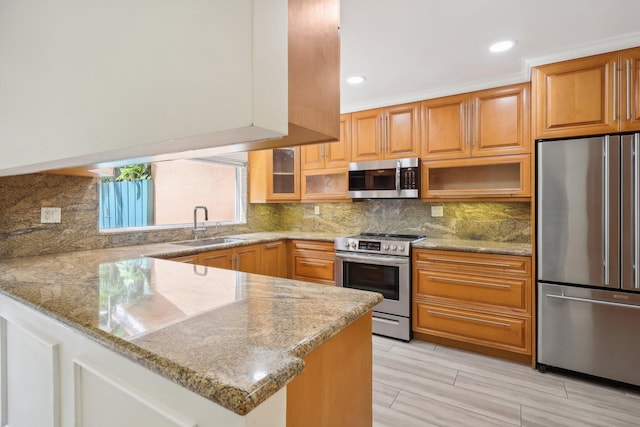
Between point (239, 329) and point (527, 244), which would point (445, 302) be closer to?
point (527, 244)

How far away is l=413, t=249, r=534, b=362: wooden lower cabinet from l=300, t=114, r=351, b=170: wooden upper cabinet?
137 centimetres

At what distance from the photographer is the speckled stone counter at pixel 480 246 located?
2.63m

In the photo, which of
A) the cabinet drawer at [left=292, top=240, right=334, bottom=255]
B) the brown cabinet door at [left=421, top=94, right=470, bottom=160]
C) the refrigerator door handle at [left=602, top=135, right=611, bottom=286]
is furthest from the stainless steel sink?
the refrigerator door handle at [left=602, top=135, right=611, bottom=286]

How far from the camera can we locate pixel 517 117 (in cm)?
A: 283

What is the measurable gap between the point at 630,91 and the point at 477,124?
3.36ft

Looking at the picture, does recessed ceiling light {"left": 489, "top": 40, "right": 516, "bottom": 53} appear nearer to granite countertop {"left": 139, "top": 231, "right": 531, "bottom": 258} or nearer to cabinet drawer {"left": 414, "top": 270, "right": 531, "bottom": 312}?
granite countertop {"left": 139, "top": 231, "right": 531, "bottom": 258}

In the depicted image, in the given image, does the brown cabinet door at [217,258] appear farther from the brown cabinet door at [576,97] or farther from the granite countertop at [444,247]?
the brown cabinet door at [576,97]

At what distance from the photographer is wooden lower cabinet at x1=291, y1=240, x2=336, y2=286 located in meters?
3.53

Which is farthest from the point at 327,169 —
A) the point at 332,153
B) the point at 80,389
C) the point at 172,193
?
the point at 80,389

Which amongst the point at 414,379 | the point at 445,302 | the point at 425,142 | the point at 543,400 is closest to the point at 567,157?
the point at 425,142

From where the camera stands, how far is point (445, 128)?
3150 mm

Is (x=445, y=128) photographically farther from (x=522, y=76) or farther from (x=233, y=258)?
(x=233, y=258)

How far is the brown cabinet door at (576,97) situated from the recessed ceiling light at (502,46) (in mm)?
363

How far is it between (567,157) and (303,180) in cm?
258
